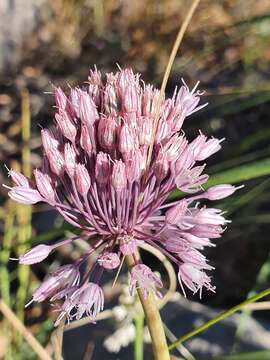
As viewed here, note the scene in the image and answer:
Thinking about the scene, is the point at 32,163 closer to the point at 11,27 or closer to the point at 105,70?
the point at 105,70

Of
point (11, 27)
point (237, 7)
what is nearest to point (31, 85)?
point (11, 27)

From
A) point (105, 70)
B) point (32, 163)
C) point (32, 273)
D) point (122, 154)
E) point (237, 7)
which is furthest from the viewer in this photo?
point (237, 7)

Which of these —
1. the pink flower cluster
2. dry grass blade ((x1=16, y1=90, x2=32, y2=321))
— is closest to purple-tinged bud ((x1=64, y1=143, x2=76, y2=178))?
the pink flower cluster

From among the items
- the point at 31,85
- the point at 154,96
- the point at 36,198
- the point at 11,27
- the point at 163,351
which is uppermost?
the point at 11,27

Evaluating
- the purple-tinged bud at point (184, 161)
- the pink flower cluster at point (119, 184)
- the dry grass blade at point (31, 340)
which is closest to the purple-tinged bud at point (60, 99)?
the pink flower cluster at point (119, 184)

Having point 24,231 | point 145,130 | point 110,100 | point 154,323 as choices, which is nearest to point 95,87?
point 110,100

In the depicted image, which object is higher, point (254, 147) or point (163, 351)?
point (254, 147)

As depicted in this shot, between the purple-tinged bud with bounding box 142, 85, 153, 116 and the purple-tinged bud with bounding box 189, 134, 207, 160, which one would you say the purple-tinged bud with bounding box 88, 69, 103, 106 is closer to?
the purple-tinged bud with bounding box 142, 85, 153, 116

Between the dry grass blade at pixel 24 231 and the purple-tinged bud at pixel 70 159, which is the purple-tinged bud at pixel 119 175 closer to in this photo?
the purple-tinged bud at pixel 70 159

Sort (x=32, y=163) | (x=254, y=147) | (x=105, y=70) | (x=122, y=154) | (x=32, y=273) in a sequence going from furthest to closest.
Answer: (x=105, y=70) < (x=32, y=163) < (x=254, y=147) < (x=32, y=273) < (x=122, y=154)
